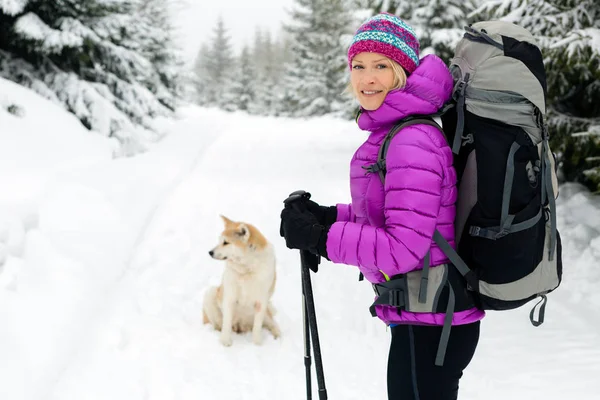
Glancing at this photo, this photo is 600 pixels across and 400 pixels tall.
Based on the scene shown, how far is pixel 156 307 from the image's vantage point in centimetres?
507

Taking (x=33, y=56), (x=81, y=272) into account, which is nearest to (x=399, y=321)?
(x=81, y=272)

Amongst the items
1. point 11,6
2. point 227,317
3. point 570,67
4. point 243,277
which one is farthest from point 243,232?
point 11,6

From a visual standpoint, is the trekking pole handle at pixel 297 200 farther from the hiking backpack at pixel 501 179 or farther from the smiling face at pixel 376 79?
the smiling face at pixel 376 79

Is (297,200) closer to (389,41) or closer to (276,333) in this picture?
(389,41)

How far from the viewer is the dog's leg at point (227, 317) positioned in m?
4.40

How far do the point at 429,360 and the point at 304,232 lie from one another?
0.75 meters

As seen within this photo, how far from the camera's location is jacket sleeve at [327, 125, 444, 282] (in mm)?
1637

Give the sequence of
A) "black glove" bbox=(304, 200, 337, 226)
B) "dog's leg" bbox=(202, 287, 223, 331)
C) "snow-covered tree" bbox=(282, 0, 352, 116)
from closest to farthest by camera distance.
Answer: "black glove" bbox=(304, 200, 337, 226), "dog's leg" bbox=(202, 287, 223, 331), "snow-covered tree" bbox=(282, 0, 352, 116)

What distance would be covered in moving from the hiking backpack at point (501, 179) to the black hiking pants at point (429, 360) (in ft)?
0.25

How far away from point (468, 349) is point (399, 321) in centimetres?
34

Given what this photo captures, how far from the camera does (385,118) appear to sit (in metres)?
1.82

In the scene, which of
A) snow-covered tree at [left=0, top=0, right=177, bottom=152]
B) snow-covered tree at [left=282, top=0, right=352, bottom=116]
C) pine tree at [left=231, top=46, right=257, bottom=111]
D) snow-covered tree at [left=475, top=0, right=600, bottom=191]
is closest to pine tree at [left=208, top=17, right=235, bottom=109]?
pine tree at [left=231, top=46, right=257, bottom=111]

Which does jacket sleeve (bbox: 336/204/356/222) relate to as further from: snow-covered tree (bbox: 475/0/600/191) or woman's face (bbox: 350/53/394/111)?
snow-covered tree (bbox: 475/0/600/191)

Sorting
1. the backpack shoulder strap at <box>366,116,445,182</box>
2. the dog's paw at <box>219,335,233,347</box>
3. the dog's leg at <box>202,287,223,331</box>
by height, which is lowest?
the dog's paw at <box>219,335,233,347</box>
